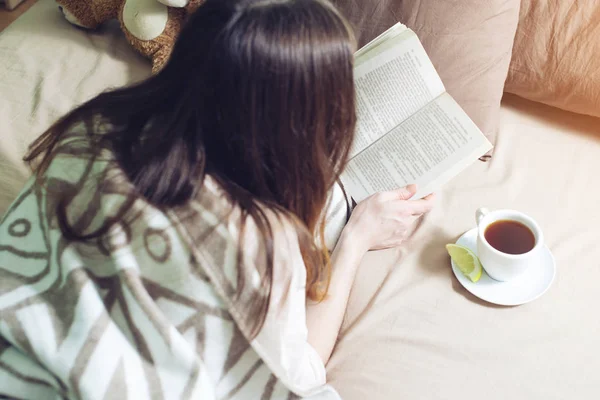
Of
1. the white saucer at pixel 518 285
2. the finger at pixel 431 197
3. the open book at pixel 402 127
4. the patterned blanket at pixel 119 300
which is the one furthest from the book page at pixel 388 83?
the patterned blanket at pixel 119 300

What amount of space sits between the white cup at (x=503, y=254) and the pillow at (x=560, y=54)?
33cm

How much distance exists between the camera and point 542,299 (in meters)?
0.73

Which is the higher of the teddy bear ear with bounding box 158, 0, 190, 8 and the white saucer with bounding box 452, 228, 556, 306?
the teddy bear ear with bounding box 158, 0, 190, 8

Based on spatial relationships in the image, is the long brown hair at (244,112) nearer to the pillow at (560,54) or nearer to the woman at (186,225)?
the woman at (186,225)

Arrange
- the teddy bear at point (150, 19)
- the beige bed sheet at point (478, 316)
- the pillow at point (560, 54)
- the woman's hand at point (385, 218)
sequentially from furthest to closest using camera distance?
1. the teddy bear at point (150, 19)
2. the pillow at point (560, 54)
3. the woman's hand at point (385, 218)
4. the beige bed sheet at point (478, 316)

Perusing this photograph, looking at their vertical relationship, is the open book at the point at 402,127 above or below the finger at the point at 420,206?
above

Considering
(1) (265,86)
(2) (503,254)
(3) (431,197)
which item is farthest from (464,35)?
(1) (265,86)

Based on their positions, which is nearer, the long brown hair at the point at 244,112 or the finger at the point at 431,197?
the long brown hair at the point at 244,112

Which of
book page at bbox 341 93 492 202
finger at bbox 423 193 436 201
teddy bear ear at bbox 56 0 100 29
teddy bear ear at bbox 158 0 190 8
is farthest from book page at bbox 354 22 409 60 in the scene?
teddy bear ear at bbox 56 0 100 29

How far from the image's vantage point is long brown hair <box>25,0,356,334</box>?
1.66ft

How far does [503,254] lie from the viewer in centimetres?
67

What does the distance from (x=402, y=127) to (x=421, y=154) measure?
0.17 feet

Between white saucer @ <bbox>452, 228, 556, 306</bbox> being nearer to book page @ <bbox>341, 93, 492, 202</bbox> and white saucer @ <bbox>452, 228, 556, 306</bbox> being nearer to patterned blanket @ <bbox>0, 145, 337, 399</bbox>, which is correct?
book page @ <bbox>341, 93, 492, 202</bbox>

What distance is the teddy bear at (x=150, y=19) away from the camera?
0.99 metres
